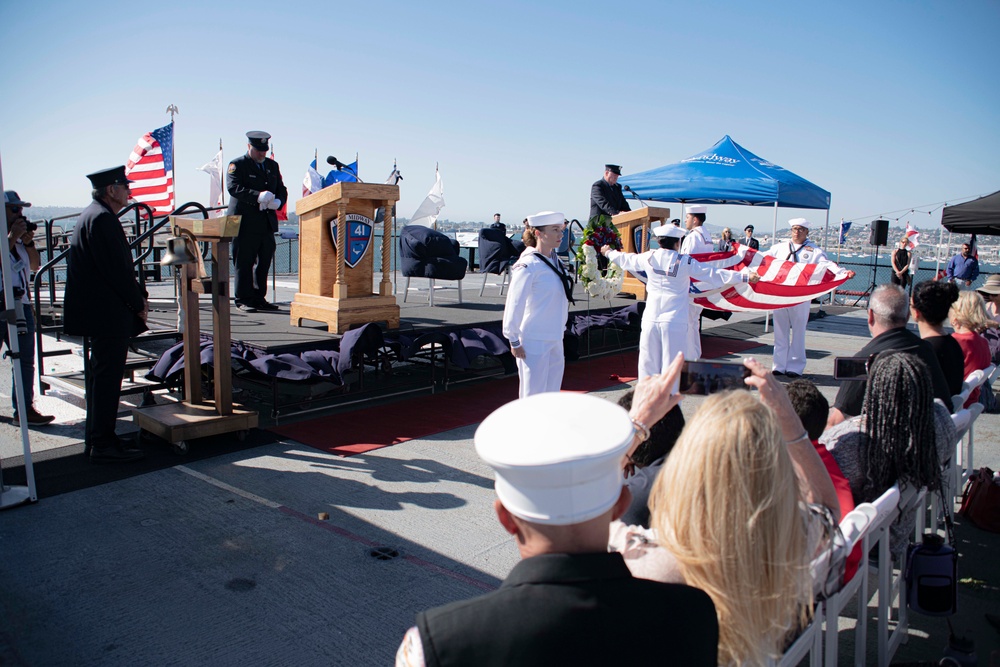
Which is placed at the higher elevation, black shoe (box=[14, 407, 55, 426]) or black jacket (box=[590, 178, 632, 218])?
black jacket (box=[590, 178, 632, 218])

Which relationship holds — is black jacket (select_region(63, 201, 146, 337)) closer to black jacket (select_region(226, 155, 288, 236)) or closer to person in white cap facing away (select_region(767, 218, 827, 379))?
black jacket (select_region(226, 155, 288, 236))

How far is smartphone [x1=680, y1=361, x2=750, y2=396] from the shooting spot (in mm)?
2270

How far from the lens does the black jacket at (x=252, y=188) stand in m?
7.64

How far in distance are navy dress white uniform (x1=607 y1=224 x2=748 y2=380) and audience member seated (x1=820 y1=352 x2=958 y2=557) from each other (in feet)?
13.5

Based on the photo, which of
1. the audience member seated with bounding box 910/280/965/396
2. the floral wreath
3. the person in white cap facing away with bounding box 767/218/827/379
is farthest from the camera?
the person in white cap facing away with bounding box 767/218/827/379

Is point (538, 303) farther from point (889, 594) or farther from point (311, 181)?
point (311, 181)

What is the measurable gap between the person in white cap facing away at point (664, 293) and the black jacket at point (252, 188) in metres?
3.73

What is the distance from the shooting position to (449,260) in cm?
932

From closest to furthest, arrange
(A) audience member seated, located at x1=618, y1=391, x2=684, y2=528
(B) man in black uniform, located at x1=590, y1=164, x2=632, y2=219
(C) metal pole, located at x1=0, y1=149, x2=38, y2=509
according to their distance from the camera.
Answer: (A) audience member seated, located at x1=618, y1=391, x2=684, y2=528 < (C) metal pole, located at x1=0, y1=149, x2=38, y2=509 < (B) man in black uniform, located at x1=590, y1=164, x2=632, y2=219

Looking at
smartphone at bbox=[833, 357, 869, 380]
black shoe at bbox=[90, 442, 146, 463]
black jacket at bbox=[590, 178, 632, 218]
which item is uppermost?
black jacket at bbox=[590, 178, 632, 218]

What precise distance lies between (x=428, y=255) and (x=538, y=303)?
367 centimetres

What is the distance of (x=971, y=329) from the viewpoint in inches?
231

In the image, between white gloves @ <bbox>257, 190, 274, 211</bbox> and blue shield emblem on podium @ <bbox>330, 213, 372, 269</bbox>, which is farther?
white gloves @ <bbox>257, 190, 274, 211</bbox>

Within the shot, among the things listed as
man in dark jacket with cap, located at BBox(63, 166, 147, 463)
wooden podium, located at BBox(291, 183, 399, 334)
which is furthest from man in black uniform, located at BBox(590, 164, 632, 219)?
man in dark jacket with cap, located at BBox(63, 166, 147, 463)
